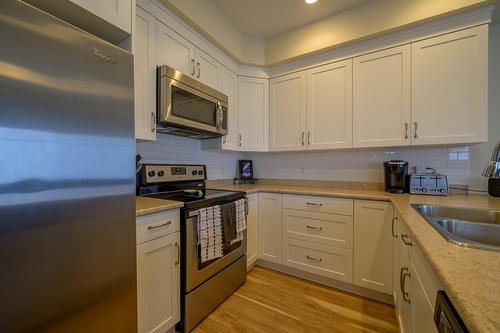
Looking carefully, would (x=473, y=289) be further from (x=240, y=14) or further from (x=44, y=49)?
(x=240, y=14)

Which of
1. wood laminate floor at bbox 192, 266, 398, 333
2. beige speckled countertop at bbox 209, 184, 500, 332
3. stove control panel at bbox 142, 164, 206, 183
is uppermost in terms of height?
stove control panel at bbox 142, 164, 206, 183

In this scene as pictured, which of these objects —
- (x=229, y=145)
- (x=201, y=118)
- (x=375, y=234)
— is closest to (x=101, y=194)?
(x=201, y=118)

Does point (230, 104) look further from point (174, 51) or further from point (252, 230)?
point (252, 230)

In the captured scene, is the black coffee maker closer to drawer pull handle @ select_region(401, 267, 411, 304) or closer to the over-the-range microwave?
drawer pull handle @ select_region(401, 267, 411, 304)

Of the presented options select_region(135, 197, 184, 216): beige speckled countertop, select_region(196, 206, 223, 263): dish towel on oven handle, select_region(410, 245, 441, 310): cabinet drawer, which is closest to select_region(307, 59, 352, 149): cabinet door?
select_region(196, 206, 223, 263): dish towel on oven handle

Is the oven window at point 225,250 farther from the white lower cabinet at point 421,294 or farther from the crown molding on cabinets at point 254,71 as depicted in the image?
the crown molding on cabinets at point 254,71

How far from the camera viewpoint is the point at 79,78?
2.88ft

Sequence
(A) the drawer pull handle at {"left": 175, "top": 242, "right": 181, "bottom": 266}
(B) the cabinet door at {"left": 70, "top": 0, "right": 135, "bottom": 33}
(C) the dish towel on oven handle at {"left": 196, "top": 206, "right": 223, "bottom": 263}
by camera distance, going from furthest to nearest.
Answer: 1. (C) the dish towel on oven handle at {"left": 196, "top": 206, "right": 223, "bottom": 263}
2. (A) the drawer pull handle at {"left": 175, "top": 242, "right": 181, "bottom": 266}
3. (B) the cabinet door at {"left": 70, "top": 0, "right": 135, "bottom": 33}

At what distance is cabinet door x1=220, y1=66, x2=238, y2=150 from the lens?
7.92 ft

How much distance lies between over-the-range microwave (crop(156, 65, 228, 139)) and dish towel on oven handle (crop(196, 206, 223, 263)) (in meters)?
0.75

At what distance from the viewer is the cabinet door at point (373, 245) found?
181 centimetres

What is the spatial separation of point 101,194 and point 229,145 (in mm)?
1635

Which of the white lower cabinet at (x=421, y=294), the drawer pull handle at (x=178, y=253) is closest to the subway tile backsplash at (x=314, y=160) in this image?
the drawer pull handle at (x=178, y=253)

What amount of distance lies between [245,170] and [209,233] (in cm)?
152
